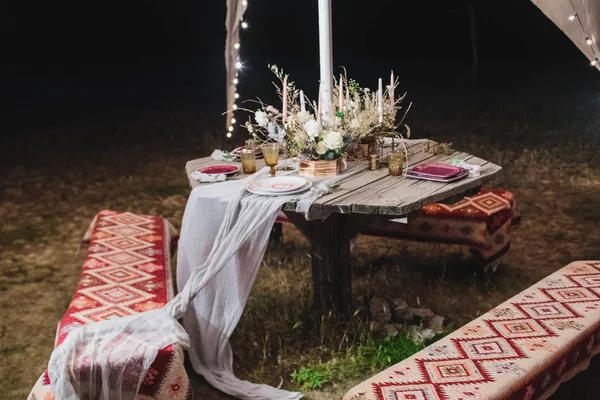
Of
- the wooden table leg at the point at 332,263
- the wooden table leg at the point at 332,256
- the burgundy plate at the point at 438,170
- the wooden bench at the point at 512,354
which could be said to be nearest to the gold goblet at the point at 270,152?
the wooden table leg at the point at 332,256

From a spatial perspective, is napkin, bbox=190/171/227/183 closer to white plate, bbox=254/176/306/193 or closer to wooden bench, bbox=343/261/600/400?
white plate, bbox=254/176/306/193

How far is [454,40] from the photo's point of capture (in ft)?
46.7

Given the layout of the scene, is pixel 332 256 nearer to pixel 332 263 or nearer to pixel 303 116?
pixel 332 263

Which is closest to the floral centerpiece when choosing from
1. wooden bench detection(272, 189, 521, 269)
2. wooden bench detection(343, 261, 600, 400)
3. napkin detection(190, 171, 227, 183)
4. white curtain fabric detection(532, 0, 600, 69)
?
napkin detection(190, 171, 227, 183)

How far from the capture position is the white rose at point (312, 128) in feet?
10.2

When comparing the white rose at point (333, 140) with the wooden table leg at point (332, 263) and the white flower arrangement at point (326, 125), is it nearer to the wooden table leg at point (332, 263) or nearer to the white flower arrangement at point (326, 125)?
the white flower arrangement at point (326, 125)

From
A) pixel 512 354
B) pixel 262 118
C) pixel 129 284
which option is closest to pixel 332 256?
pixel 262 118

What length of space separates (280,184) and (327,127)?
38 cm

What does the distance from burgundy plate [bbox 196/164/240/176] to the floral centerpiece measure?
0.68 feet

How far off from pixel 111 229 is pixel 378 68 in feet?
35.3

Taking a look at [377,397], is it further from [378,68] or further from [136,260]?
[378,68]

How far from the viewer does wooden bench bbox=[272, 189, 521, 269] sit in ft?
12.9

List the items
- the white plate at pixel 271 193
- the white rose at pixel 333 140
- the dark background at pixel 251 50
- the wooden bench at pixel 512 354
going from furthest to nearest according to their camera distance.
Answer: the dark background at pixel 251 50
the white rose at pixel 333 140
the white plate at pixel 271 193
the wooden bench at pixel 512 354

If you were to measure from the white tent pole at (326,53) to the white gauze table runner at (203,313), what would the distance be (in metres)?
0.35
